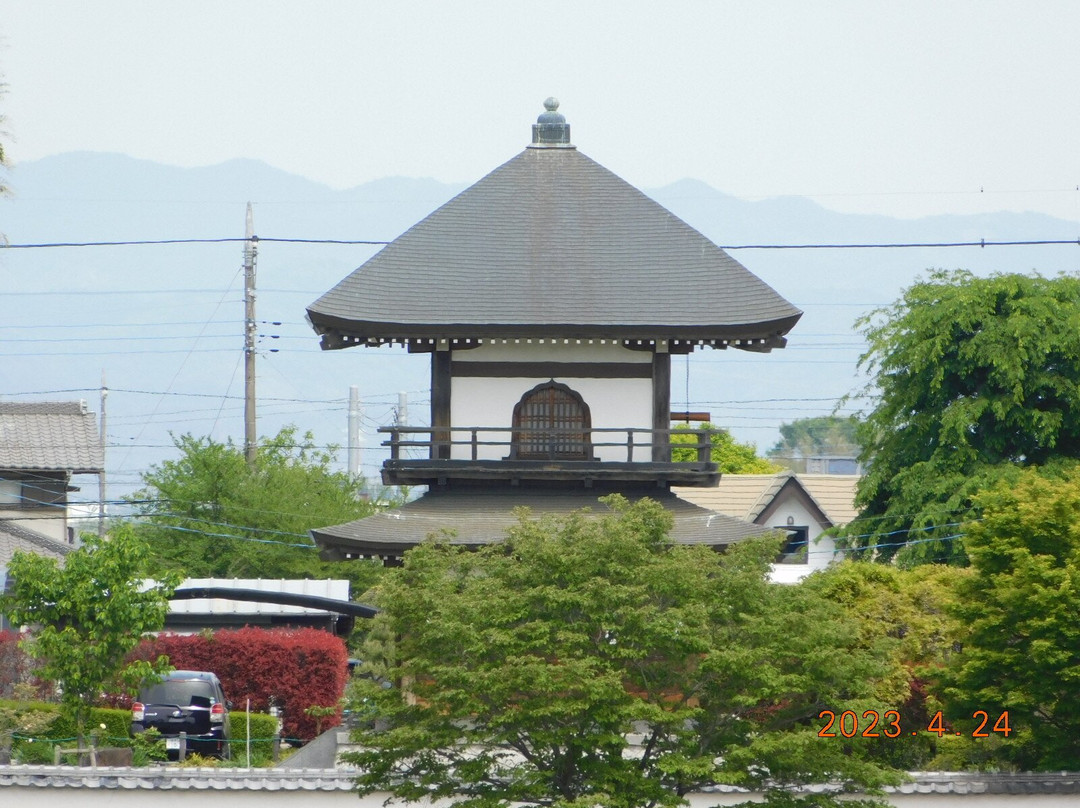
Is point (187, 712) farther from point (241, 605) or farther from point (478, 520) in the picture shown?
point (241, 605)

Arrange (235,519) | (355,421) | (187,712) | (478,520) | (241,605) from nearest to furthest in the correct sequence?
(478,520) < (187,712) < (241,605) < (235,519) < (355,421)

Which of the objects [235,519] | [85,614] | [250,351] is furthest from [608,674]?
[250,351]

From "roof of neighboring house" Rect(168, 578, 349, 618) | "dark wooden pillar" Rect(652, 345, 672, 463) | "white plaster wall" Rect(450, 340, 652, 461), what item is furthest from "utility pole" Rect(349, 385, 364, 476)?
"dark wooden pillar" Rect(652, 345, 672, 463)

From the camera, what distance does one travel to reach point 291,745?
97.9 feet

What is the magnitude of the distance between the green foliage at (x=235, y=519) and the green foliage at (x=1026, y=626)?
29.4m

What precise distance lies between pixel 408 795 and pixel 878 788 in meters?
5.13

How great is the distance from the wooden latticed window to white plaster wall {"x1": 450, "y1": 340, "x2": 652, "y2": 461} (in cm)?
12

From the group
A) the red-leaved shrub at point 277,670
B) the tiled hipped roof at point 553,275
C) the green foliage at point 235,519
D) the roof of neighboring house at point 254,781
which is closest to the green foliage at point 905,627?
the roof of neighboring house at point 254,781

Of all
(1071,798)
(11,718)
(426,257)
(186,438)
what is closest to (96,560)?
(11,718)

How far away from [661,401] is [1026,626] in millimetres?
7385

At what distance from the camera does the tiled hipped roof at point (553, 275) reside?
24.5 meters

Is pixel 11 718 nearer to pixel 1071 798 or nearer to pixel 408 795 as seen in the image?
pixel 408 795

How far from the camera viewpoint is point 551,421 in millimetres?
A: 24953

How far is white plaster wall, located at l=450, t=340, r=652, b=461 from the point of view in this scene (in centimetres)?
2500
